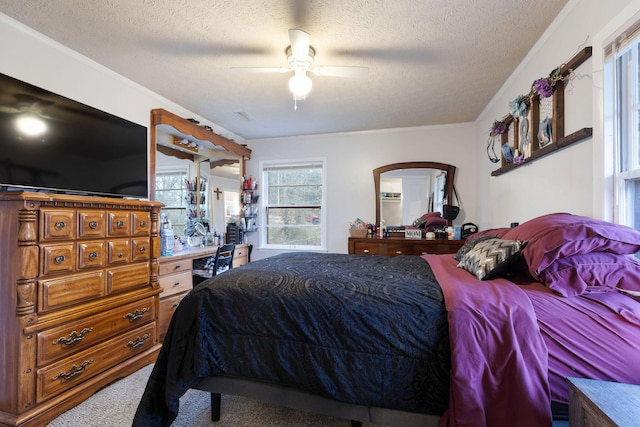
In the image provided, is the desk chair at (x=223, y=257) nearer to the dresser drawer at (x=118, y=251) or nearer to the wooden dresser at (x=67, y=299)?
the wooden dresser at (x=67, y=299)

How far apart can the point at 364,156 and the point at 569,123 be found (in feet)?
8.70

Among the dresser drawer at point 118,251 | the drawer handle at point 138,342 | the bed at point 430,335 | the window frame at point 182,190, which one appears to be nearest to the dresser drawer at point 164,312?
the drawer handle at point 138,342

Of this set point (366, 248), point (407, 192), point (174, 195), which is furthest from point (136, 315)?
point (407, 192)

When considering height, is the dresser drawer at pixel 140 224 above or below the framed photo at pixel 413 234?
above

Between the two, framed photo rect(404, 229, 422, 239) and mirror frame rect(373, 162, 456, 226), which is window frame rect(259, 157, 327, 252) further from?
framed photo rect(404, 229, 422, 239)

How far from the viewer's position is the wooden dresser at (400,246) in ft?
11.5

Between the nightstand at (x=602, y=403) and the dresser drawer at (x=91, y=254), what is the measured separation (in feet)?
8.73

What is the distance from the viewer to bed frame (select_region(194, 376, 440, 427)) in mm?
1205

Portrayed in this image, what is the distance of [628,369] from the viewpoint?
999 mm

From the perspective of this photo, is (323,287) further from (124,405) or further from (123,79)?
(123,79)

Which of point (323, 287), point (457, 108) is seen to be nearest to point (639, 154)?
point (323, 287)

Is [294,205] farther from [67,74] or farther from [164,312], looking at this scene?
[67,74]

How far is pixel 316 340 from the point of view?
1.29 metres

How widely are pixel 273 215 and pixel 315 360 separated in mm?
A: 3556
